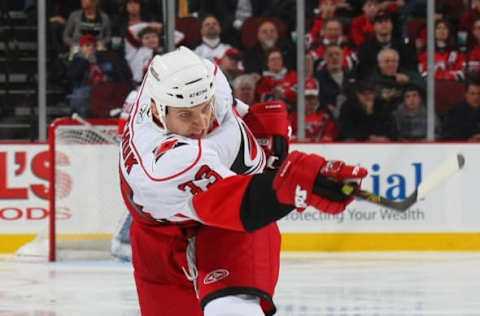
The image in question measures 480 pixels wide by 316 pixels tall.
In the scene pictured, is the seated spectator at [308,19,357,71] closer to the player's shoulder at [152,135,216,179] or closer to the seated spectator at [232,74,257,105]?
the seated spectator at [232,74,257,105]

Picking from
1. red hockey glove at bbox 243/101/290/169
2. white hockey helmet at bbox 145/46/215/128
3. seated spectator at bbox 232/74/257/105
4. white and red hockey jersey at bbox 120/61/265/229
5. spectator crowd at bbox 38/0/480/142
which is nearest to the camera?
white and red hockey jersey at bbox 120/61/265/229

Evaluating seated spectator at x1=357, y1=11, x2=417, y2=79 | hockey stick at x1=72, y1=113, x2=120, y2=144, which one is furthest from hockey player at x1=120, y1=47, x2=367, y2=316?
seated spectator at x1=357, y1=11, x2=417, y2=79

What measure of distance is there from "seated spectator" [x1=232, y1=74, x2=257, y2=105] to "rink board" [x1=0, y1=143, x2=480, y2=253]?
20.1 inches

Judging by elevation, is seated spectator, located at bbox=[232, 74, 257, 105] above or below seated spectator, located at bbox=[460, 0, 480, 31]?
below

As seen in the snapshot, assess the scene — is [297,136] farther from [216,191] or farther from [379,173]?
[216,191]

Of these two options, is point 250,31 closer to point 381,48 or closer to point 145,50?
point 145,50

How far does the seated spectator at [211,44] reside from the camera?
27.6 ft

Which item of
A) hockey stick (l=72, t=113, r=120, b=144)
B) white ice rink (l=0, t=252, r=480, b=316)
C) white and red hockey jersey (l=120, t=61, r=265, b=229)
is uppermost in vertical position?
white and red hockey jersey (l=120, t=61, r=265, b=229)

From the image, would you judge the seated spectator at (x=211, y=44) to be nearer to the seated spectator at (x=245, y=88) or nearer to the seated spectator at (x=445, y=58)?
the seated spectator at (x=245, y=88)

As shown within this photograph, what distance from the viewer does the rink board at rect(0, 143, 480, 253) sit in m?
8.03

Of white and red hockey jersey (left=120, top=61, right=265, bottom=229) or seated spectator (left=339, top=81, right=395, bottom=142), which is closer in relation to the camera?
white and red hockey jersey (left=120, top=61, right=265, bottom=229)

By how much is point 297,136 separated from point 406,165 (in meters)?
0.81

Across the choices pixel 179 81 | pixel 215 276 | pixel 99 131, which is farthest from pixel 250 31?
pixel 179 81

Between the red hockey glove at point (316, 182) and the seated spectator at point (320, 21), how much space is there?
20.1 feet
